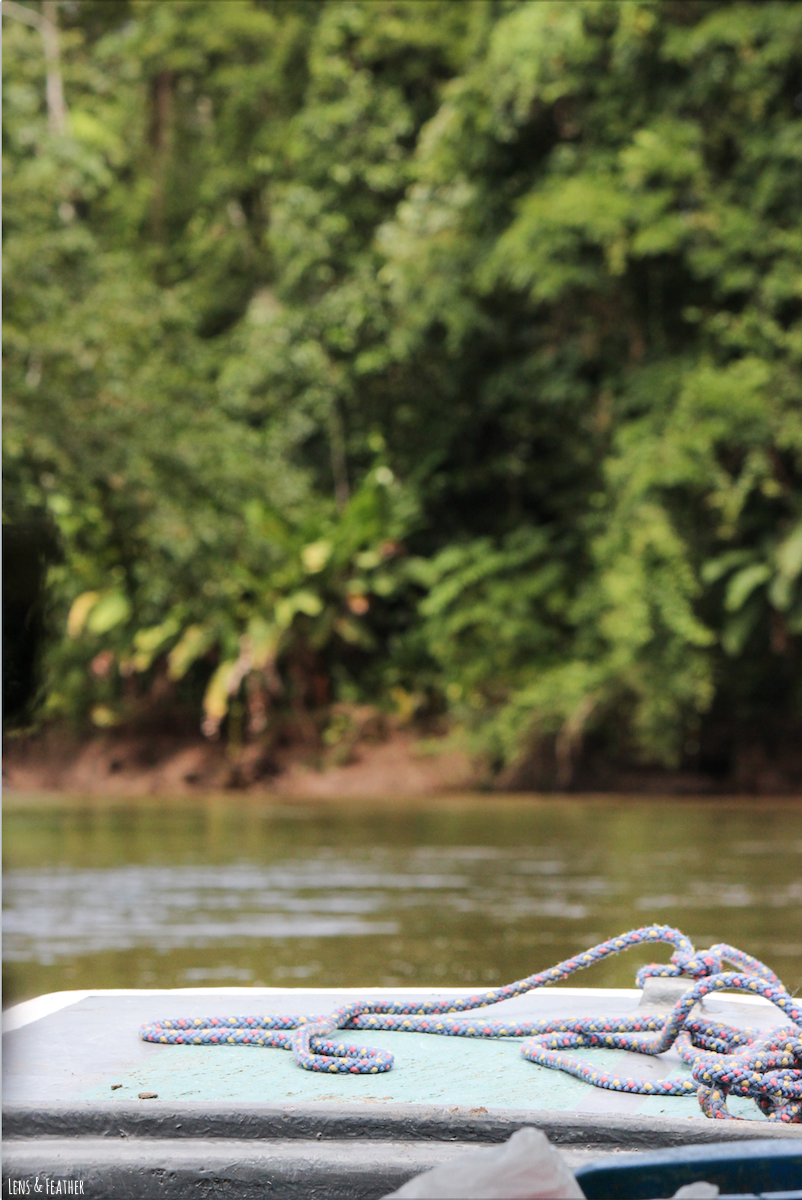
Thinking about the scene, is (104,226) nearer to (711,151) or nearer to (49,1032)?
(711,151)

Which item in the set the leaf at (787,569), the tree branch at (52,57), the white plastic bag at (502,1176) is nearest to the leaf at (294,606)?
the leaf at (787,569)

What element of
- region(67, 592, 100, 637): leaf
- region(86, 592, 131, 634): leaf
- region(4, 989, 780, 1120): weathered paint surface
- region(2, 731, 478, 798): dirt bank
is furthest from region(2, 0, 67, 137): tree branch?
region(4, 989, 780, 1120): weathered paint surface

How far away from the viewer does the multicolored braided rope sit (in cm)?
144

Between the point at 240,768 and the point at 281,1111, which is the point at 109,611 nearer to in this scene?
the point at 240,768

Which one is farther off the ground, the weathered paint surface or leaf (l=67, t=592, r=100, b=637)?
leaf (l=67, t=592, r=100, b=637)

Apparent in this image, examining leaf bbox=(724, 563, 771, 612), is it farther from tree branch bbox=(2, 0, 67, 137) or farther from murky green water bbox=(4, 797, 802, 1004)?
tree branch bbox=(2, 0, 67, 137)

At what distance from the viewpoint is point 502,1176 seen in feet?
3.13

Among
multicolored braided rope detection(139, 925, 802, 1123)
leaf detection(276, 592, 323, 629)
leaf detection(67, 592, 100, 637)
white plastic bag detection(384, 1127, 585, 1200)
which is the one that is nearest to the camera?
white plastic bag detection(384, 1127, 585, 1200)

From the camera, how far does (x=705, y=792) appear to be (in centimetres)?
1315

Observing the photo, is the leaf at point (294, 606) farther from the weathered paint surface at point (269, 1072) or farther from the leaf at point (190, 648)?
the weathered paint surface at point (269, 1072)

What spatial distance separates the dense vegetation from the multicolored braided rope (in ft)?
25.2

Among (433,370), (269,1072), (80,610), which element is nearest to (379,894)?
(269,1072)

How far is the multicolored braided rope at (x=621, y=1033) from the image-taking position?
4.72ft

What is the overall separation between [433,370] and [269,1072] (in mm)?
15225
